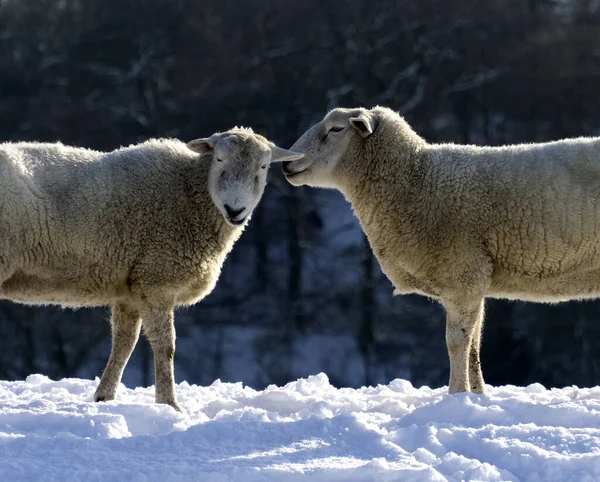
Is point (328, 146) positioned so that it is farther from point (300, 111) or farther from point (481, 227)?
point (300, 111)

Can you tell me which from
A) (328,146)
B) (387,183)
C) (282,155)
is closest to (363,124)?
(328,146)

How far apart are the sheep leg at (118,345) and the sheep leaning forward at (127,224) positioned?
17 millimetres

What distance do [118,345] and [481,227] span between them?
2.90m

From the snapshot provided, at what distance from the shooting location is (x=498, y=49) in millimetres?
24688

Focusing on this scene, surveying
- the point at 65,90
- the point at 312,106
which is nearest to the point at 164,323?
the point at 312,106

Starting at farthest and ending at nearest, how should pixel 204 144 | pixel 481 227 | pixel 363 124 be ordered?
pixel 363 124 < pixel 204 144 < pixel 481 227

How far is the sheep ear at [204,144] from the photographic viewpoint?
9625 millimetres

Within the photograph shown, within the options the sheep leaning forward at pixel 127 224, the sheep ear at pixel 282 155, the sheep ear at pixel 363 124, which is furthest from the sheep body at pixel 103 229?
the sheep ear at pixel 363 124

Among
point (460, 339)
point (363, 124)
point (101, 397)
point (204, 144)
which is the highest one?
point (363, 124)

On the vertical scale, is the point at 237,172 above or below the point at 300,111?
below

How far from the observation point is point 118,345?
32.1ft

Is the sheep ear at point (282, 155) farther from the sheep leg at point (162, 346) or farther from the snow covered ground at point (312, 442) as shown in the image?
the snow covered ground at point (312, 442)

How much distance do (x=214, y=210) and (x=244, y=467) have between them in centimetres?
323

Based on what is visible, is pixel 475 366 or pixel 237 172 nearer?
pixel 237 172
